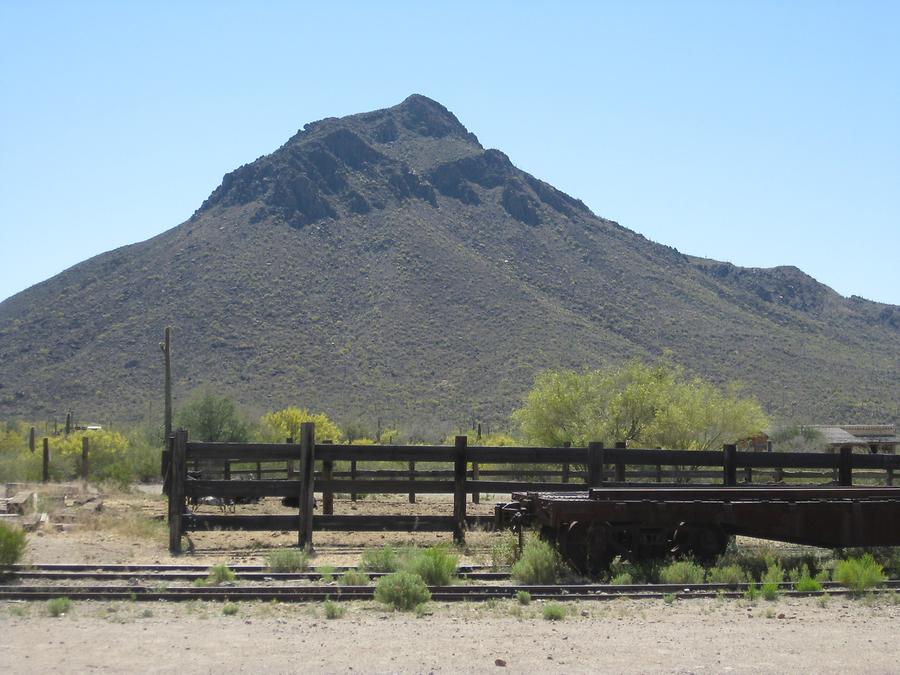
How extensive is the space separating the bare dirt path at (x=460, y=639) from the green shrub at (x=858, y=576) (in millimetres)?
450

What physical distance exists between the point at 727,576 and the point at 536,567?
2.15m

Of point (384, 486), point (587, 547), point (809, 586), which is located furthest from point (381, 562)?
point (809, 586)

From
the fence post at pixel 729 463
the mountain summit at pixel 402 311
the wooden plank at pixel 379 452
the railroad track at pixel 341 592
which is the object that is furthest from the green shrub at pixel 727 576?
the mountain summit at pixel 402 311

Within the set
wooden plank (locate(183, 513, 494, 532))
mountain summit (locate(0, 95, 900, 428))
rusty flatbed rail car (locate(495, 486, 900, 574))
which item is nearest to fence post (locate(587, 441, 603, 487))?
rusty flatbed rail car (locate(495, 486, 900, 574))

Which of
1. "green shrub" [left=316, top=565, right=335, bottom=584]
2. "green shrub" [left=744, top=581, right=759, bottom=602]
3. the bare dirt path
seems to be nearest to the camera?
the bare dirt path

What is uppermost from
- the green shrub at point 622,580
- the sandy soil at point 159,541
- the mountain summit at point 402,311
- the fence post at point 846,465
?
the mountain summit at point 402,311

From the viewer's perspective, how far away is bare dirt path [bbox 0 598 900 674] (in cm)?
795

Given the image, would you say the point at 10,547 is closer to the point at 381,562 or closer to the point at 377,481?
the point at 381,562

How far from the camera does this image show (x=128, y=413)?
69.3 meters

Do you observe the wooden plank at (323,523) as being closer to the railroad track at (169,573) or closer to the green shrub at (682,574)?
the railroad track at (169,573)

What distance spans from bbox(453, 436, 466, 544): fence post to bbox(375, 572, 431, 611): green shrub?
4.00 metres

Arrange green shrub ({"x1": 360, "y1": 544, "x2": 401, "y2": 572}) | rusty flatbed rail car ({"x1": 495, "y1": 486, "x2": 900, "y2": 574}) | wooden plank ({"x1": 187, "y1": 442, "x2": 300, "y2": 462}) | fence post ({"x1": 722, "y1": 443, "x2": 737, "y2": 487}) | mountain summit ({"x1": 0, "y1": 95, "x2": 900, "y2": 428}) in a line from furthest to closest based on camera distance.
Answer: mountain summit ({"x1": 0, "y1": 95, "x2": 900, "y2": 428}) < fence post ({"x1": 722, "y1": 443, "x2": 737, "y2": 487}) < wooden plank ({"x1": 187, "y1": 442, "x2": 300, "y2": 462}) < green shrub ({"x1": 360, "y1": 544, "x2": 401, "y2": 572}) < rusty flatbed rail car ({"x1": 495, "y1": 486, "x2": 900, "y2": 574})

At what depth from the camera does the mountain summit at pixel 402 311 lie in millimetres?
74812

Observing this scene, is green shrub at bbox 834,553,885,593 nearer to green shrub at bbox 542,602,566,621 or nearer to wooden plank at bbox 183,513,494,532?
green shrub at bbox 542,602,566,621
